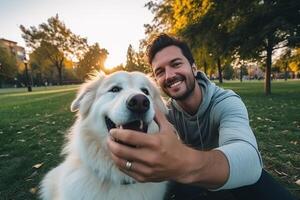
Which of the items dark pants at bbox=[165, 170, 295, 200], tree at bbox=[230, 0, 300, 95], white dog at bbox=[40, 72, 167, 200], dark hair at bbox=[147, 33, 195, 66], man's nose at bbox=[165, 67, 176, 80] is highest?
tree at bbox=[230, 0, 300, 95]

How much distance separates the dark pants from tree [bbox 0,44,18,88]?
6201 cm

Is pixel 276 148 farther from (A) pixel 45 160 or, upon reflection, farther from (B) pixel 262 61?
(B) pixel 262 61

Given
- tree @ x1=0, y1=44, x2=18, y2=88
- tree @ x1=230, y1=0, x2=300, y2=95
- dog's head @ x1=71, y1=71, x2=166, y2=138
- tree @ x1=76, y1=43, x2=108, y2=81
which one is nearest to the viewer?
dog's head @ x1=71, y1=71, x2=166, y2=138

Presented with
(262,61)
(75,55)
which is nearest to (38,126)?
(262,61)

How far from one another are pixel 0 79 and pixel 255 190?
7063cm

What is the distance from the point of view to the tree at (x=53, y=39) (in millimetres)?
58000

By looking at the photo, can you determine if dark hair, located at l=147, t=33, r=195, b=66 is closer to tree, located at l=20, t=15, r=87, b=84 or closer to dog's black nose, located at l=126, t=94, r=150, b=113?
dog's black nose, located at l=126, t=94, r=150, b=113

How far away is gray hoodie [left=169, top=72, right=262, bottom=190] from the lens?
5.45 ft

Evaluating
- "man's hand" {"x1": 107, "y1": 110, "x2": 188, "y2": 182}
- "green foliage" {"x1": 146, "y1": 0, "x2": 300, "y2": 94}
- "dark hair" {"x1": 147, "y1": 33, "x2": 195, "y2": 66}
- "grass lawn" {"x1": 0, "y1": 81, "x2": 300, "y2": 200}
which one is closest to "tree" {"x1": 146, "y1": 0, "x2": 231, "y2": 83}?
"green foliage" {"x1": 146, "y1": 0, "x2": 300, "y2": 94}

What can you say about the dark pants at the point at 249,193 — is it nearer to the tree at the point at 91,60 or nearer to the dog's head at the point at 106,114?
the dog's head at the point at 106,114

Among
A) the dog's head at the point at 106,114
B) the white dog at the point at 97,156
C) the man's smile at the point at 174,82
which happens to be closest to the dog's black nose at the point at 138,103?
the dog's head at the point at 106,114

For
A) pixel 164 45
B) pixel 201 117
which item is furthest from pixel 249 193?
pixel 164 45

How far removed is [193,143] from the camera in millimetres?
3785

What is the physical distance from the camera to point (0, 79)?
208 feet
